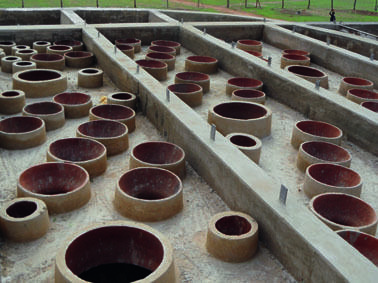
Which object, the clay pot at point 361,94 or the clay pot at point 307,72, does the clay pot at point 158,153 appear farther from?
the clay pot at point 307,72

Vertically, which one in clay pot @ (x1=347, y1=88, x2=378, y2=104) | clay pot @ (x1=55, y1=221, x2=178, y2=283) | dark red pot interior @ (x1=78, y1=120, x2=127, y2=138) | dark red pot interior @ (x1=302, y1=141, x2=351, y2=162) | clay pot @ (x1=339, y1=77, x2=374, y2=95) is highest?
clay pot @ (x1=339, y1=77, x2=374, y2=95)

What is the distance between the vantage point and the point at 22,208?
301 inches

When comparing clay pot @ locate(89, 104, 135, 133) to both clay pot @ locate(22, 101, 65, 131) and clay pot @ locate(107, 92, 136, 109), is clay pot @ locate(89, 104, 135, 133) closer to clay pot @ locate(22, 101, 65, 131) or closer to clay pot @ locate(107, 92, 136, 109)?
clay pot @ locate(107, 92, 136, 109)

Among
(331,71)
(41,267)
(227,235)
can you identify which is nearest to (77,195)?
(41,267)

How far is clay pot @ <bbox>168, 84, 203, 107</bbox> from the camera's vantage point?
530 inches

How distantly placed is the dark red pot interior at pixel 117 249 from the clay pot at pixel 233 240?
905 mm

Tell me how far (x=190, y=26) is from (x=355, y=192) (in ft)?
44.3

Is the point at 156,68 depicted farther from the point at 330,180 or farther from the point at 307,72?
the point at 330,180

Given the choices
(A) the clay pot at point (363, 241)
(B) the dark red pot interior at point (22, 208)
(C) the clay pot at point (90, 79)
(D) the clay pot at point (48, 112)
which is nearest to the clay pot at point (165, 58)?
(C) the clay pot at point (90, 79)

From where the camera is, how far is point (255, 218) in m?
7.55

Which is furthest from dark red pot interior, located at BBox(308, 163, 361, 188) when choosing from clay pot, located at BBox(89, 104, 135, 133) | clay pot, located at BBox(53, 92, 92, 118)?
clay pot, located at BBox(53, 92, 92, 118)

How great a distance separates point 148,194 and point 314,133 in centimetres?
529

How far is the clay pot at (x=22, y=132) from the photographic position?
34.0 feet

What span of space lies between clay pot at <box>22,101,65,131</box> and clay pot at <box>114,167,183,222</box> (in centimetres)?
380
